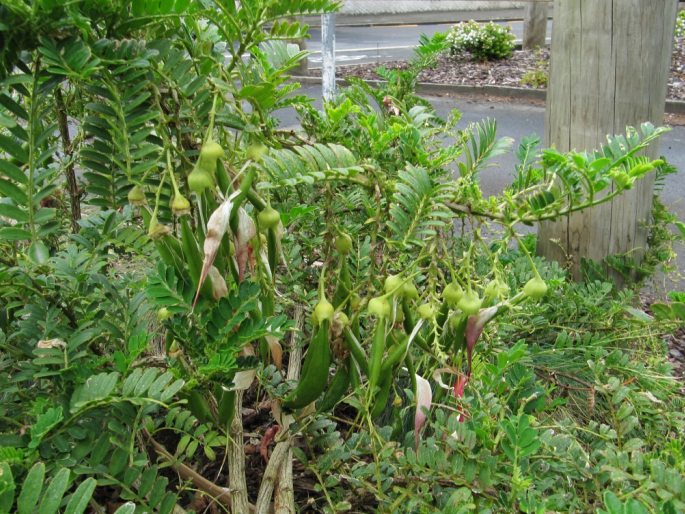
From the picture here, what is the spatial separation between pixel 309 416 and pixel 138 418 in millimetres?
273

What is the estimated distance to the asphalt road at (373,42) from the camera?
12.1 meters

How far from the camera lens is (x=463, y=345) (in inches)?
39.6

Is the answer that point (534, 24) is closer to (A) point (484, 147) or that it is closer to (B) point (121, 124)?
(A) point (484, 147)

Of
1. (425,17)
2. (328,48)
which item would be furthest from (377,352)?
(425,17)

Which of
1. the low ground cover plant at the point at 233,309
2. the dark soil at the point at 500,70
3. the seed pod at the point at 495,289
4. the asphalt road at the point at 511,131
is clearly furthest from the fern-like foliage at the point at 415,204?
the dark soil at the point at 500,70

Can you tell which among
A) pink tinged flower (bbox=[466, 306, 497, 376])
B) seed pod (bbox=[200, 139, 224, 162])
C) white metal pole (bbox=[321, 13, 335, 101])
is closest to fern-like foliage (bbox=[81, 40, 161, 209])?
seed pod (bbox=[200, 139, 224, 162])

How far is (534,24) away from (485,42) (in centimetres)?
124

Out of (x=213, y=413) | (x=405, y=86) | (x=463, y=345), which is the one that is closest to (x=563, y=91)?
(x=405, y=86)

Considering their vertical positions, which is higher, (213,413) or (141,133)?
(141,133)

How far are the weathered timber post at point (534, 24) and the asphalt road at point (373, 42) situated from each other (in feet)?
6.41

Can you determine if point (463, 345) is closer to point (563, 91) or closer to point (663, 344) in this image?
point (663, 344)

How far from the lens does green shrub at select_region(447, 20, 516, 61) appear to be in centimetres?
964

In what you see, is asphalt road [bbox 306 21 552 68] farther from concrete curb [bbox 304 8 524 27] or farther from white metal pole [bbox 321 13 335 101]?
white metal pole [bbox 321 13 335 101]

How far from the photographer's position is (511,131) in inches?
273
